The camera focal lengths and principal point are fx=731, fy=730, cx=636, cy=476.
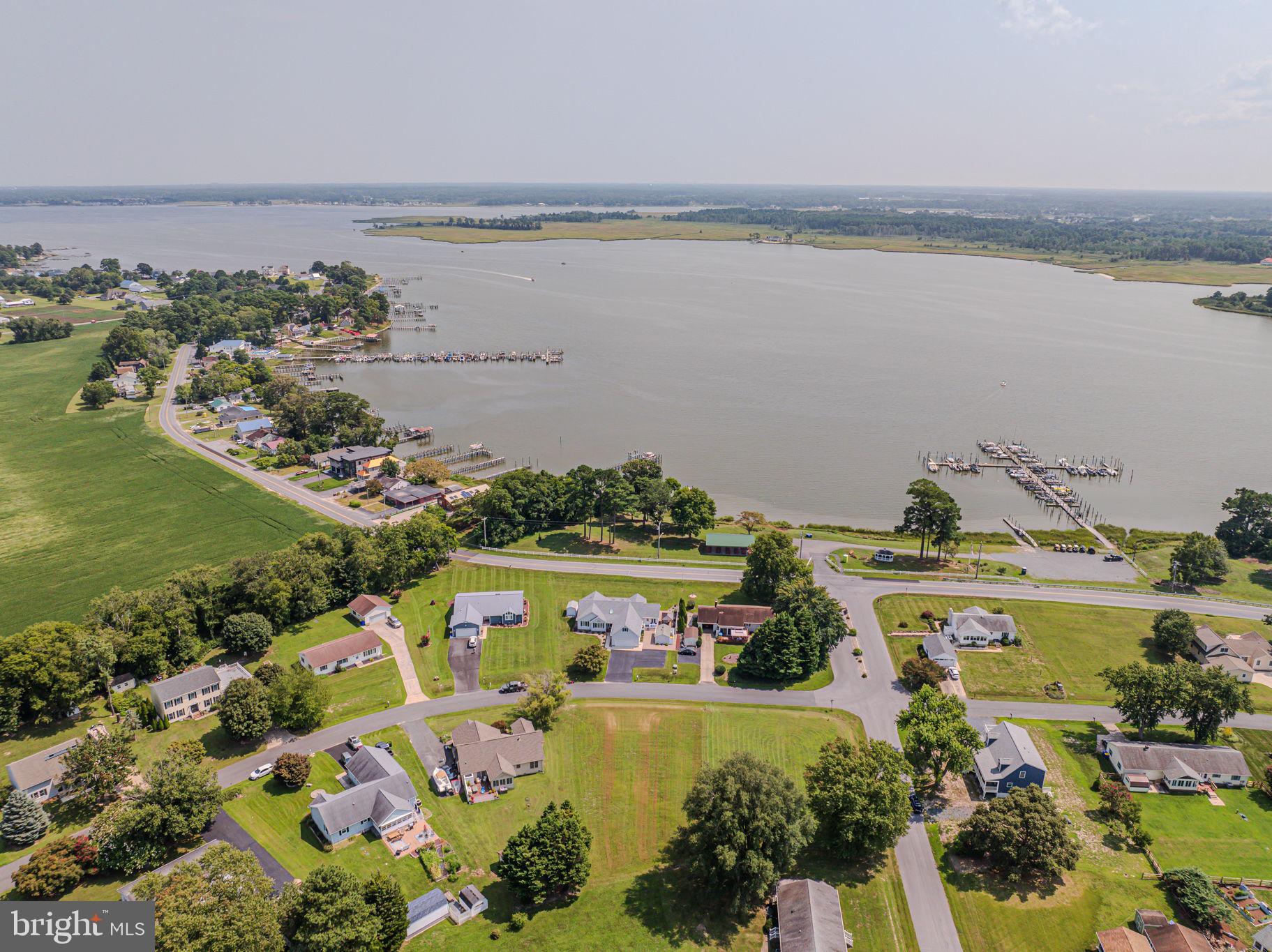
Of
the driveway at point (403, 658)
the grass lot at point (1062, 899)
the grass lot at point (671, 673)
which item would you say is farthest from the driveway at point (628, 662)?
the grass lot at point (1062, 899)

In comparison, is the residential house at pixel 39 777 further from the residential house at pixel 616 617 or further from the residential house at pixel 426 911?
the residential house at pixel 616 617

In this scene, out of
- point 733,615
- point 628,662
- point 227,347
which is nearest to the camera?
point 628,662

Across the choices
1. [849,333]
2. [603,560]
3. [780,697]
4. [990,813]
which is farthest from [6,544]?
[849,333]

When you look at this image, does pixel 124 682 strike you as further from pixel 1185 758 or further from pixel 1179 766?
pixel 1185 758

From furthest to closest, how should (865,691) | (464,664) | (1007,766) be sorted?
(464,664), (865,691), (1007,766)

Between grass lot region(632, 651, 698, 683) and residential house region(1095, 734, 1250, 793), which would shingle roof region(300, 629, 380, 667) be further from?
residential house region(1095, 734, 1250, 793)

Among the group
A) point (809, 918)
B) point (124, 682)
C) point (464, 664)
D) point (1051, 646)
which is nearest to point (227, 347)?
point (124, 682)
